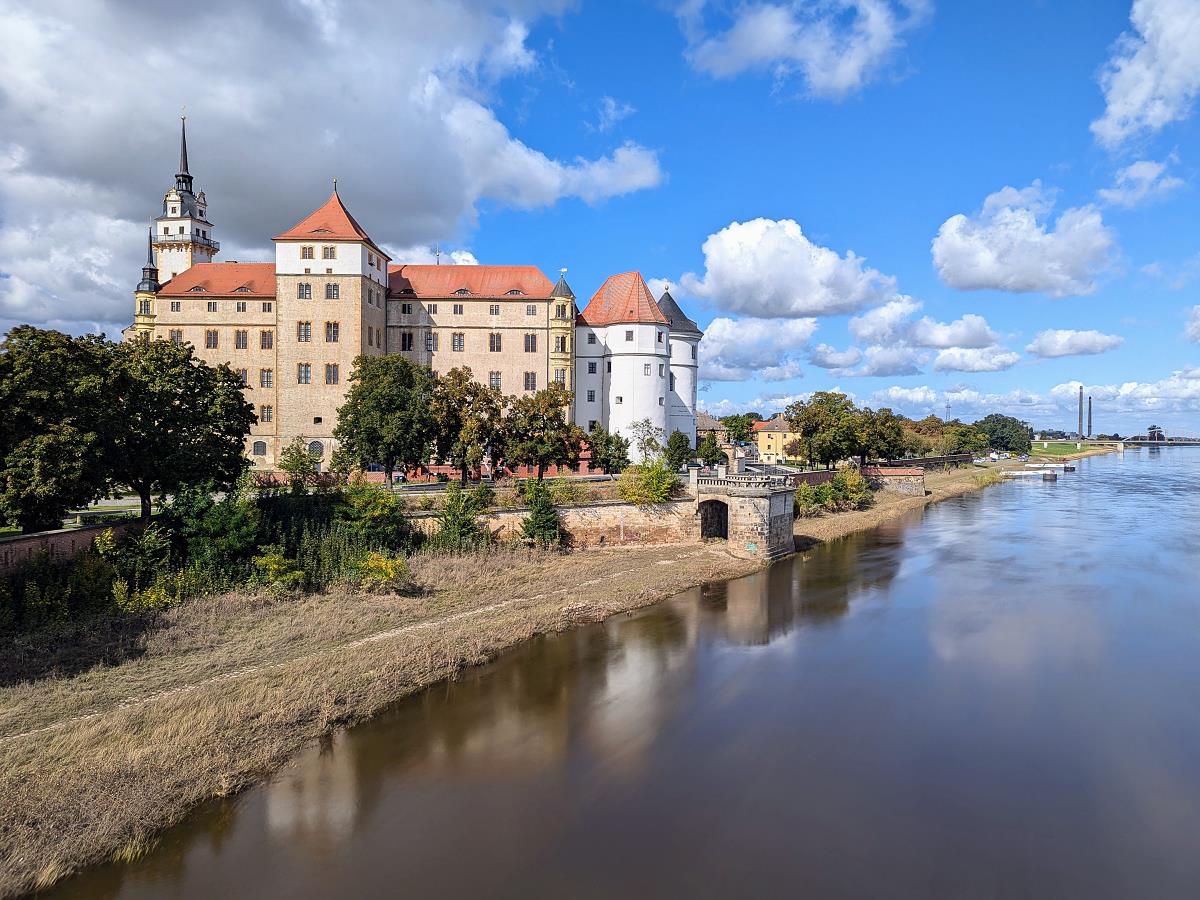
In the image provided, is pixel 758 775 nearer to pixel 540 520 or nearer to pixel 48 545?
pixel 540 520

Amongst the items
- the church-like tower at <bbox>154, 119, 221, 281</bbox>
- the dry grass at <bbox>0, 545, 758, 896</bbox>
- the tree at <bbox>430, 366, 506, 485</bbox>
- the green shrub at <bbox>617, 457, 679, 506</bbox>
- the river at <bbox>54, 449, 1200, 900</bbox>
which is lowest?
the river at <bbox>54, 449, 1200, 900</bbox>

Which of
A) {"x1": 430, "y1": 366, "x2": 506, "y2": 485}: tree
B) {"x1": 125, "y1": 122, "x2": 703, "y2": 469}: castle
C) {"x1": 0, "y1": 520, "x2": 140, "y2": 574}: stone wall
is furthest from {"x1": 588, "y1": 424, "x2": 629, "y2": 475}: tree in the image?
{"x1": 0, "y1": 520, "x2": 140, "y2": 574}: stone wall

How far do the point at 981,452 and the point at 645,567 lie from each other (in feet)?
343

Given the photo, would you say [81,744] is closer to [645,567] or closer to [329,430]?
[645,567]

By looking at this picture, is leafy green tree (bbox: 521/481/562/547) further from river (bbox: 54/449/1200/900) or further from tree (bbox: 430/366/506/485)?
river (bbox: 54/449/1200/900)

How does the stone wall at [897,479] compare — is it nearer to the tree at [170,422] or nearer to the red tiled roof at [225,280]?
the red tiled roof at [225,280]

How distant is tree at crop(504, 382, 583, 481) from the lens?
112ft

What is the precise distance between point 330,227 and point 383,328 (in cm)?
759

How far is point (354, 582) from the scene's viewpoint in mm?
23250

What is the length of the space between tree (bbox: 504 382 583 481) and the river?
12602 millimetres

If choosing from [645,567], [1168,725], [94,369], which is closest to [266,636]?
[94,369]

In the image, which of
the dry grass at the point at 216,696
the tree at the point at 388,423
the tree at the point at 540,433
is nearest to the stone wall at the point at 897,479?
the tree at the point at 540,433

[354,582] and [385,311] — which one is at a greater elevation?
[385,311]

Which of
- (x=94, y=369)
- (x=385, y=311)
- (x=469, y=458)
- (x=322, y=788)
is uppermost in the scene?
(x=385, y=311)
